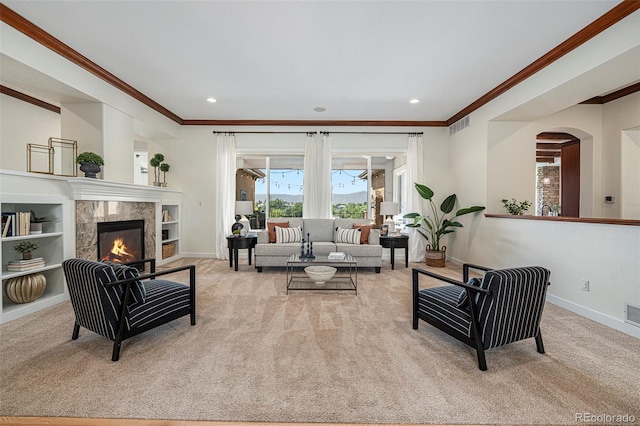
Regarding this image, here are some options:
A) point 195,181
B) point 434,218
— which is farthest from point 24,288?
point 434,218

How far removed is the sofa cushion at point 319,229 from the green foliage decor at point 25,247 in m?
3.93

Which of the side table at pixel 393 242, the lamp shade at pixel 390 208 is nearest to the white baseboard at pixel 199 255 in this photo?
the side table at pixel 393 242

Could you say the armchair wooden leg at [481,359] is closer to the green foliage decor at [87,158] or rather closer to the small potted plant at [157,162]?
the green foliage decor at [87,158]

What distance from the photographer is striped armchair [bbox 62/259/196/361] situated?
7.25ft

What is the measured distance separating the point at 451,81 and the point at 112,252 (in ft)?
19.1

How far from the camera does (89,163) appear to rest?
3824mm

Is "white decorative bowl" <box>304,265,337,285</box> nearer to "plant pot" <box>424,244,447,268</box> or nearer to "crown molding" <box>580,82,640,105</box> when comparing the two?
"plant pot" <box>424,244,447,268</box>

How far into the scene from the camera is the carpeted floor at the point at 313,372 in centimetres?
171

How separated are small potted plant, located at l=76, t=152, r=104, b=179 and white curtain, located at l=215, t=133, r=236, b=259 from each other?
8.28 ft

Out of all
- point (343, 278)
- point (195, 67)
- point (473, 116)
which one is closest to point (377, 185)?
point (473, 116)

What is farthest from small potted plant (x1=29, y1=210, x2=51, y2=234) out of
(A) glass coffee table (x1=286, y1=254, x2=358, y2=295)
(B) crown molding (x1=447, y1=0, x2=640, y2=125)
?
(B) crown molding (x1=447, y1=0, x2=640, y2=125)

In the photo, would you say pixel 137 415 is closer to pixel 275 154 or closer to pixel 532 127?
pixel 275 154

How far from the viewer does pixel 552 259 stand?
3602mm

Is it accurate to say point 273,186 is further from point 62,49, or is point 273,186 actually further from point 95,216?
point 62,49
